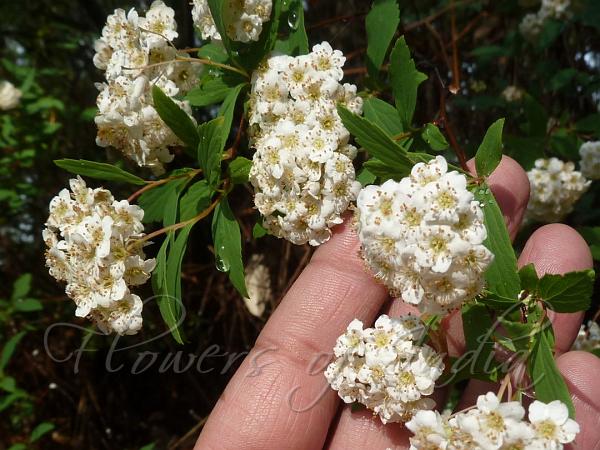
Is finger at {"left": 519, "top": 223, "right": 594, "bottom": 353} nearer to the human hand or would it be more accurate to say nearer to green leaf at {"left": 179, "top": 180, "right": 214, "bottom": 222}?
the human hand

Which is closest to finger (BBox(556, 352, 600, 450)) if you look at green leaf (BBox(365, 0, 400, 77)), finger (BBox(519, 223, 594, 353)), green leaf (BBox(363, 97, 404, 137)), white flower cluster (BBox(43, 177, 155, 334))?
finger (BBox(519, 223, 594, 353))

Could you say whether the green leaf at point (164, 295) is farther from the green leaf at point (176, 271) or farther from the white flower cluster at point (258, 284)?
the white flower cluster at point (258, 284)

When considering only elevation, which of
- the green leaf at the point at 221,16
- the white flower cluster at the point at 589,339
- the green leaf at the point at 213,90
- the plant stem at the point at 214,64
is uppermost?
the green leaf at the point at 221,16

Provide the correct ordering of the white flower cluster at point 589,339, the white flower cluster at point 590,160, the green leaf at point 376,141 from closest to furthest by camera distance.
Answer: the green leaf at point 376,141 < the white flower cluster at point 589,339 < the white flower cluster at point 590,160

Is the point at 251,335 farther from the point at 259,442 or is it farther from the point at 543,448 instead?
the point at 543,448

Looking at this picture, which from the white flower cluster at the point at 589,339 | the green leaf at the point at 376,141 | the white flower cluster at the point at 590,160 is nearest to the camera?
the green leaf at the point at 376,141

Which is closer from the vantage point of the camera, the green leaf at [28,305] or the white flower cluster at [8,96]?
the green leaf at [28,305]

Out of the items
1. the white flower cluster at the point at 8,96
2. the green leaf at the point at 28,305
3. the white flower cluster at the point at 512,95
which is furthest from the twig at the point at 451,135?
the white flower cluster at the point at 8,96
